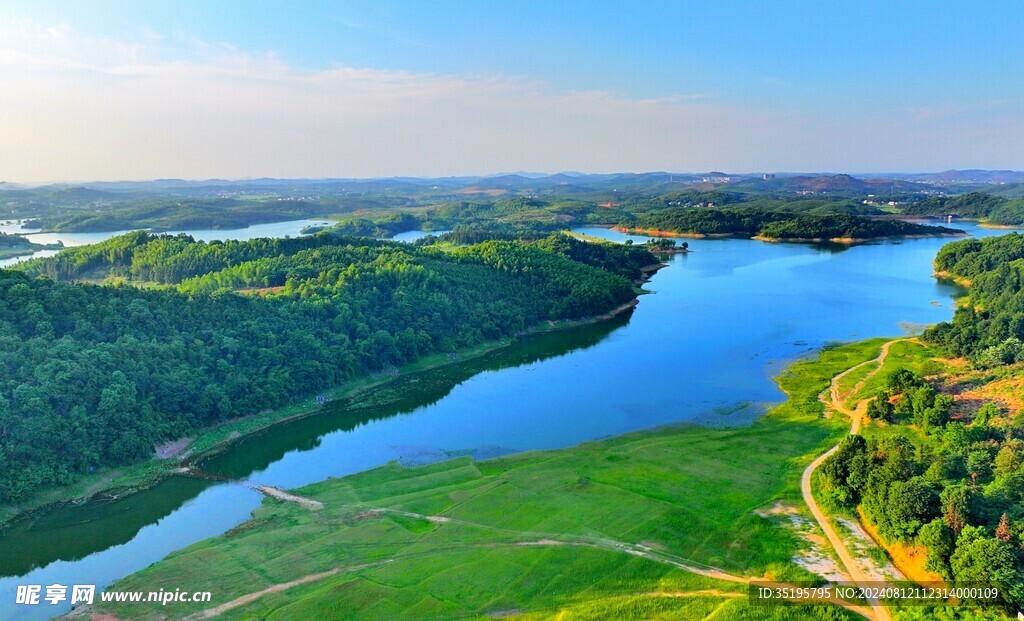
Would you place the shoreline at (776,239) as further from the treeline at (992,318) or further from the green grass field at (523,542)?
the green grass field at (523,542)

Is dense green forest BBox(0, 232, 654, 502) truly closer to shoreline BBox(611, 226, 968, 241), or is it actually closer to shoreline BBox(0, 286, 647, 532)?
shoreline BBox(0, 286, 647, 532)

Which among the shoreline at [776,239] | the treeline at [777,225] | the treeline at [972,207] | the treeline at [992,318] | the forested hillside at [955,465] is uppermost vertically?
the treeline at [972,207]

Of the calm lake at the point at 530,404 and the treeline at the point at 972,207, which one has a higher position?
the treeline at the point at 972,207

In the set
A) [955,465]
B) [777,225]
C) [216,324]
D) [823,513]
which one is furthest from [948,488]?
[777,225]

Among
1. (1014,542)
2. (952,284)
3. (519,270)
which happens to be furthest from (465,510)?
(952,284)

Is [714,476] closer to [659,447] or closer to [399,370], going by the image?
[659,447]

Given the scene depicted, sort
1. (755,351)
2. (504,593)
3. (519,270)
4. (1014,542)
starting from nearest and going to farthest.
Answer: (1014,542) → (504,593) → (755,351) → (519,270)

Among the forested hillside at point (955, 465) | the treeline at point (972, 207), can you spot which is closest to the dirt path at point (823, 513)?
the forested hillside at point (955, 465)

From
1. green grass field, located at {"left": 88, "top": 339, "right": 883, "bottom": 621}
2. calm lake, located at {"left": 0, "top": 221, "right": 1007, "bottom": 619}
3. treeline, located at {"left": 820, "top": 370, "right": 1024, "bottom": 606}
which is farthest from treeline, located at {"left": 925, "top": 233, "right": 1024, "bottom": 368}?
green grass field, located at {"left": 88, "top": 339, "right": 883, "bottom": 621}
